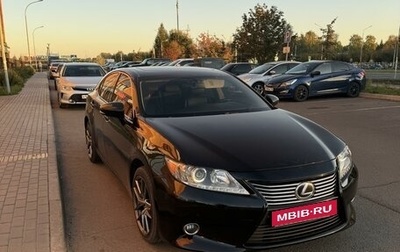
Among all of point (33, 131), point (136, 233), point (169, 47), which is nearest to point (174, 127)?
point (136, 233)

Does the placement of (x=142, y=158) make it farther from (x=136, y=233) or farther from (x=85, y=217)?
(x=85, y=217)

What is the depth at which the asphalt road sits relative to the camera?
3572 mm

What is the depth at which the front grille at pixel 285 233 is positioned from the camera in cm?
294

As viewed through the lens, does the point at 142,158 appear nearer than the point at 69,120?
Yes

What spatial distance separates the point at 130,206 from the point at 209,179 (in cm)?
180

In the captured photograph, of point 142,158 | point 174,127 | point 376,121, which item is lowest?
point 376,121

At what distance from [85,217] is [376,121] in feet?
27.7

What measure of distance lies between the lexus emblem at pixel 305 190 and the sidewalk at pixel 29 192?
2.06 metres

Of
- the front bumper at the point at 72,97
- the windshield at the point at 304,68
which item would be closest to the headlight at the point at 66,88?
the front bumper at the point at 72,97

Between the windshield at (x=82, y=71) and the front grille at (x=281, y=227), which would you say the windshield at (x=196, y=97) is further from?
the windshield at (x=82, y=71)

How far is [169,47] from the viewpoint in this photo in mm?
60531

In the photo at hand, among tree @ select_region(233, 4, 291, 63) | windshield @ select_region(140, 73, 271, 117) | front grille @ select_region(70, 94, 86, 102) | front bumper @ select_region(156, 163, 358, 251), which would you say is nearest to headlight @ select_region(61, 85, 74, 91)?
front grille @ select_region(70, 94, 86, 102)

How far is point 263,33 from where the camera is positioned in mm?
35781

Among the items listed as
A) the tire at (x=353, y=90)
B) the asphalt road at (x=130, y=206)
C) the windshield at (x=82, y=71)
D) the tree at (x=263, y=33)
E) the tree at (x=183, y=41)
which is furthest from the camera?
the tree at (x=183, y=41)
